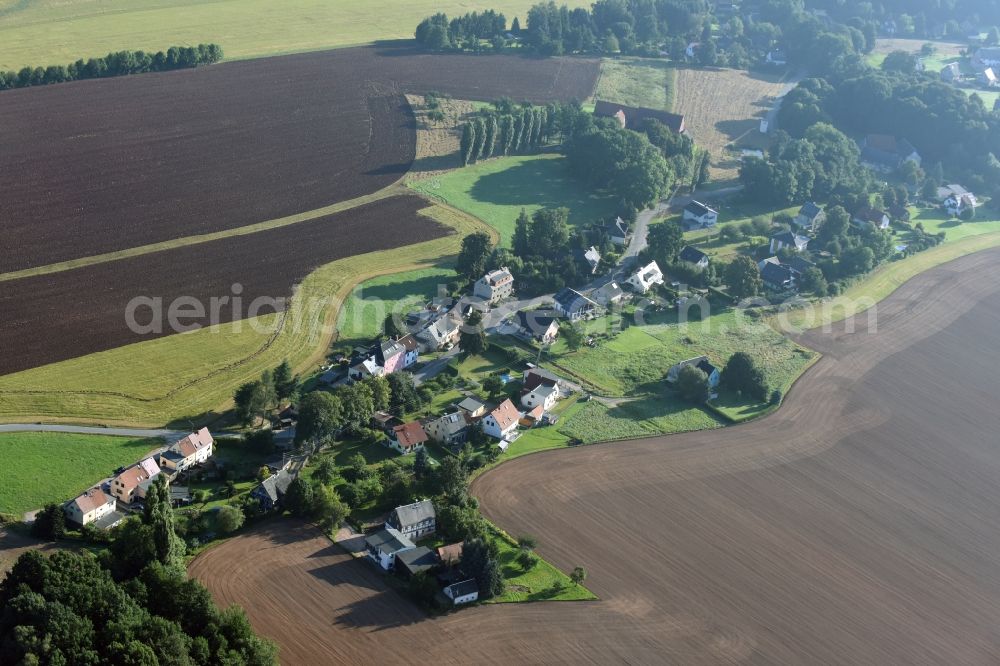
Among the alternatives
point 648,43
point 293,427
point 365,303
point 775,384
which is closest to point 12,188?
point 365,303

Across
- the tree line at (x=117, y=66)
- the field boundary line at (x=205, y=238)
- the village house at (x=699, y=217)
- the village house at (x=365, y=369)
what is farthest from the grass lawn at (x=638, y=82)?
the village house at (x=365, y=369)

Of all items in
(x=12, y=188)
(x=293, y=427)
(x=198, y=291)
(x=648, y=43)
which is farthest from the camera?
(x=648, y=43)

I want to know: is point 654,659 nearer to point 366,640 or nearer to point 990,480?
point 366,640

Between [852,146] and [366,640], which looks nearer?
[366,640]

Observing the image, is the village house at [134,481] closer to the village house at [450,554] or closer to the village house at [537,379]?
the village house at [450,554]

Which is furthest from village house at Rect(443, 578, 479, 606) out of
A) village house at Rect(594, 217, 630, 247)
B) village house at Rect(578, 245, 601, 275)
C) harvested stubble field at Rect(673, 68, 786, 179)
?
harvested stubble field at Rect(673, 68, 786, 179)

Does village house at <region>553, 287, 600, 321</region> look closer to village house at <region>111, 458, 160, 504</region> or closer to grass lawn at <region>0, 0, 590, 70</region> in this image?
village house at <region>111, 458, 160, 504</region>

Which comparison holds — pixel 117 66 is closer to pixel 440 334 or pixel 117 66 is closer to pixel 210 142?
pixel 210 142
